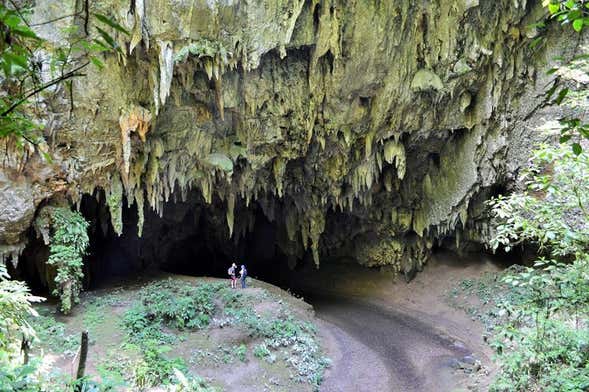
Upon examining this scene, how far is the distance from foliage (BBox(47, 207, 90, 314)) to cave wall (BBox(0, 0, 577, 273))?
0.70m

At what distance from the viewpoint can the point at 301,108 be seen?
14508 millimetres

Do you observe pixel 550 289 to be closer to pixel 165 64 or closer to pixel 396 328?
pixel 396 328

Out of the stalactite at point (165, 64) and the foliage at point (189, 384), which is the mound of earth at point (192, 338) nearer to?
the foliage at point (189, 384)

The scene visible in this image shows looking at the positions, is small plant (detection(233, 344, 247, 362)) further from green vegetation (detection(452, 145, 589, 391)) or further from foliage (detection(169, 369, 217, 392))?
green vegetation (detection(452, 145, 589, 391))

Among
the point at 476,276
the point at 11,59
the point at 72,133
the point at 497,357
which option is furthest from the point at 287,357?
the point at 11,59

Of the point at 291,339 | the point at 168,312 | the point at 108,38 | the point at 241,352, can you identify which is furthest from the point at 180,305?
the point at 108,38

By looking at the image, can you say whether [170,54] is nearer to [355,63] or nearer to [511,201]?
[355,63]

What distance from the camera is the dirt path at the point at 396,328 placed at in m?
11.2

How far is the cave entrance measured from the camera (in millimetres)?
18391

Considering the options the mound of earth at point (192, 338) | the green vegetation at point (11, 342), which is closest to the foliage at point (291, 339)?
the mound of earth at point (192, 338)

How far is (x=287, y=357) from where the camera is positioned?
11406 millimetres

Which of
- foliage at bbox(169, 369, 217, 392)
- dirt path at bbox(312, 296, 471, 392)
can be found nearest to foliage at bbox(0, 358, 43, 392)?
foliage at bbox(169, 369, 217, 392)

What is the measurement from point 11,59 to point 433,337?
15.0 m

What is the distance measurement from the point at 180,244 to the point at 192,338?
1115 centimetres
